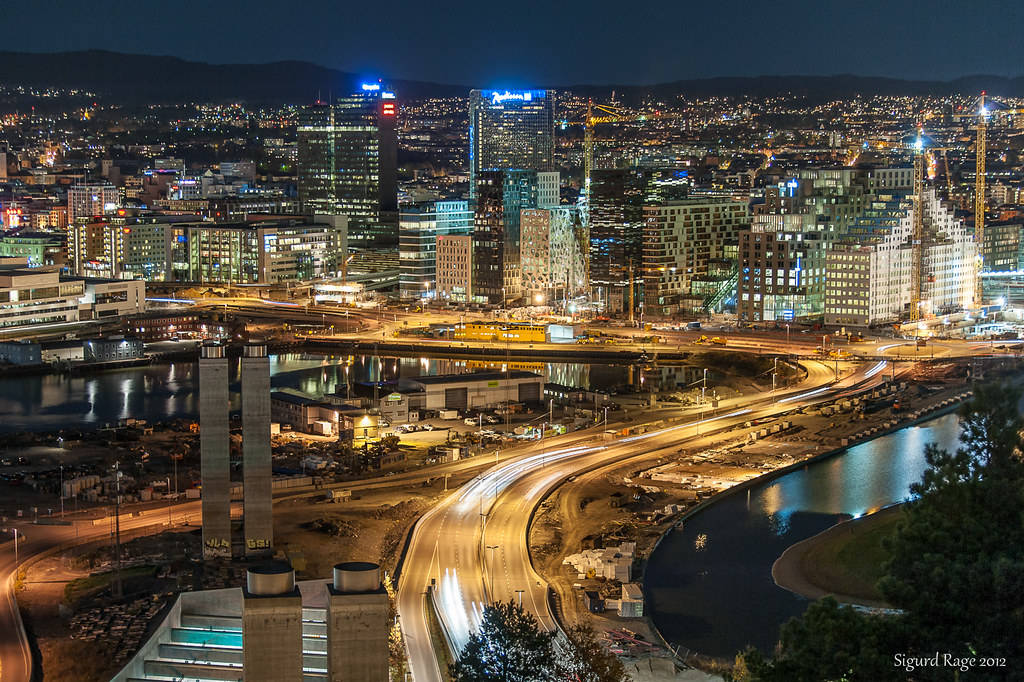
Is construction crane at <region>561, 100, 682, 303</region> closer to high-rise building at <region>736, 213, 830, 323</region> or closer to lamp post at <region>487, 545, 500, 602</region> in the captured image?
high-rise building at <region>736, 213, 830, 323</region>

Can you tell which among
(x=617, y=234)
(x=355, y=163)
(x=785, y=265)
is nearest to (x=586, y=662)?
(x=785, y=265)

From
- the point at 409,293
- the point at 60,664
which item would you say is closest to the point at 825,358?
the point at 409,293

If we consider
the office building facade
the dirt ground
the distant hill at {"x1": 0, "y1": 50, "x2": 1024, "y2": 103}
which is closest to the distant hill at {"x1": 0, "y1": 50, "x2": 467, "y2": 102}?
the distant hill at {"x1": 0, "y1": 50, "x2": 1024, "y2": 103}

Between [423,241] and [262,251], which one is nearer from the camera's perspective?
[423,241]

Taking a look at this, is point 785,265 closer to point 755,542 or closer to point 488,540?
point 755,542

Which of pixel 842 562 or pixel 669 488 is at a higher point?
pixel 669 488

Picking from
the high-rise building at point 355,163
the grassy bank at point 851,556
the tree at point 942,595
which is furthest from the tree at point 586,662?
the high-rise building at point 355,163
